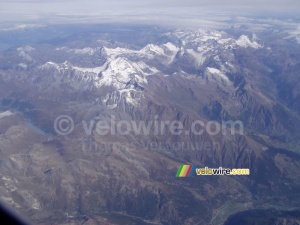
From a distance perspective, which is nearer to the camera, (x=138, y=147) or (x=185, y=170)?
(x=185, y=170)

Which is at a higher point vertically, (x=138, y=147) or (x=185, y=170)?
(x=138, y=147)

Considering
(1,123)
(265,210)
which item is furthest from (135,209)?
(1,123)

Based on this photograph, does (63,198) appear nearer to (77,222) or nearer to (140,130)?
(77,222)

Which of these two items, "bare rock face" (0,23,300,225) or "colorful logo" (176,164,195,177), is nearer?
"bare rock face" (0,23,300,225)
